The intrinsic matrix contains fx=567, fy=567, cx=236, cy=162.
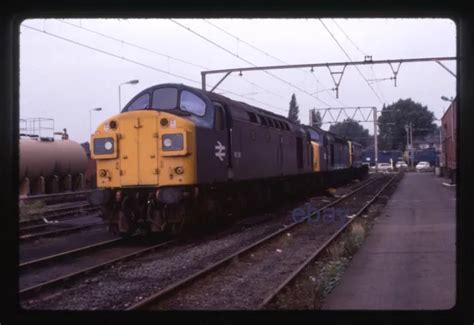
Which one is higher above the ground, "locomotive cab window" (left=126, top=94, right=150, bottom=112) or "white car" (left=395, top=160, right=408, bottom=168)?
"locomotive cab window" (left=126, top=94, right=150, bottom=112)

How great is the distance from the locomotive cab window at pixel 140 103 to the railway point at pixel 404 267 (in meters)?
4.84

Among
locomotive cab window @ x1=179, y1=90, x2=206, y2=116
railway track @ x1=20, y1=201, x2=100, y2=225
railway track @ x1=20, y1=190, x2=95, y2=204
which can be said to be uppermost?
locomotive cab window @ x1=179, y1=90, x2=206, y2=116

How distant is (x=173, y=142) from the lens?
1026 centimetres

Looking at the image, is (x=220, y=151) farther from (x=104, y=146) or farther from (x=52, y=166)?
(x=52, y=166)

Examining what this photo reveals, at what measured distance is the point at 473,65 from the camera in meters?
3.42

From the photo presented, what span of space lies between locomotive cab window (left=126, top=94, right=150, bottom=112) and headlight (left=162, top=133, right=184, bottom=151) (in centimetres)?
100

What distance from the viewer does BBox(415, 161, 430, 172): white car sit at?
2448 centimetres

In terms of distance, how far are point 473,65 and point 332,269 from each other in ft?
17.2

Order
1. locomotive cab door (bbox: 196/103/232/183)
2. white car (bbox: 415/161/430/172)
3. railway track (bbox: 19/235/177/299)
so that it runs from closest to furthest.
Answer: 1. railway track (bbox: 19/235/177/299)
2. locomotive cab door (bbox: 196/103/232/183)
3. white car (bbox: 415/161/430/172)

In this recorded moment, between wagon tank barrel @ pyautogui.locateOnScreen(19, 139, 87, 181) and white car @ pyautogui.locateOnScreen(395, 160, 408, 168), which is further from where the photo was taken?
white car @ pyautogui.locateOnScreen(395, 160, 408, 168)

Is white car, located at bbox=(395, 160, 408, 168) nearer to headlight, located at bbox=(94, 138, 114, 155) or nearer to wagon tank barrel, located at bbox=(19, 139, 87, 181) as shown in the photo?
wagon tank barrel, located at bbox=(19, 139, 87, 181)

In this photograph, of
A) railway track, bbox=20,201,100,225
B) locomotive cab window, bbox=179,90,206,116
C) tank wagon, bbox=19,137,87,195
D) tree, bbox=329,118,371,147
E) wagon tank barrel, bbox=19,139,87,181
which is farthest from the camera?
tree, bbox=329,118,371,147

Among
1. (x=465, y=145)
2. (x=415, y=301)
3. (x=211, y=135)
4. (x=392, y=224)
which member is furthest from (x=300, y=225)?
(x=465, y=145)

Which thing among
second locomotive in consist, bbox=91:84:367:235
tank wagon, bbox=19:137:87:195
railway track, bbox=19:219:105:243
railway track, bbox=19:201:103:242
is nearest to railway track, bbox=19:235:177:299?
second locomotive in consist, bbox=91:84:367:235
